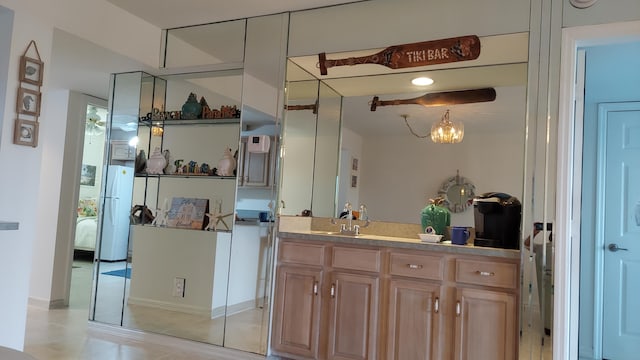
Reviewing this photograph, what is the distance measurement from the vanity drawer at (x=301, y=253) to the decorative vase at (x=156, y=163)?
50.7 inches

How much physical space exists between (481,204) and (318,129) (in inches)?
54.9

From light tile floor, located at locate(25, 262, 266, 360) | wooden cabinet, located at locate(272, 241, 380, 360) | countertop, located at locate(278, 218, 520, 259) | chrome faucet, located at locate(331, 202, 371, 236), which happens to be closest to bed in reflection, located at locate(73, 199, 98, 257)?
light tile floor, located at locate(25, 262, 266, 360)

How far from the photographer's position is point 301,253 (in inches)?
118

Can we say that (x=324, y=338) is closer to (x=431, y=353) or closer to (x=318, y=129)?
(x=431, y=353)

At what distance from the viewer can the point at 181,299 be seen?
11.6 feet

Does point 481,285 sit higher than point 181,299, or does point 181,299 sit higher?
point 481,285

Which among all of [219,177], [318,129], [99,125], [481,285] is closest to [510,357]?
[481,285]

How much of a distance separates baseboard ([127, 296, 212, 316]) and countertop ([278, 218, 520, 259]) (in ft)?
3.19

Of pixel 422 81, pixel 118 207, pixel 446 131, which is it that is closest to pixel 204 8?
pixel 422 81

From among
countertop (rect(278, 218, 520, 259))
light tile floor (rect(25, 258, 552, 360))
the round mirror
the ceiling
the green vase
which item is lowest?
light tile floor (rect(25, 258, 552, 360))

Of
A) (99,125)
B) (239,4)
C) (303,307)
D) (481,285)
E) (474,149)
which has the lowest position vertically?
(303,307)

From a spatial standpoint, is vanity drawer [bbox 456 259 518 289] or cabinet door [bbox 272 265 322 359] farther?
cabinet door [bbox 272 265 322 359]

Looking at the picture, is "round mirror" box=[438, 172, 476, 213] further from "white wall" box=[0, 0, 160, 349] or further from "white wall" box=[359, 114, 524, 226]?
"white wall" box=[0, 0, 160, 349]

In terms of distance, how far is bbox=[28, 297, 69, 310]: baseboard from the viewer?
414 cm
